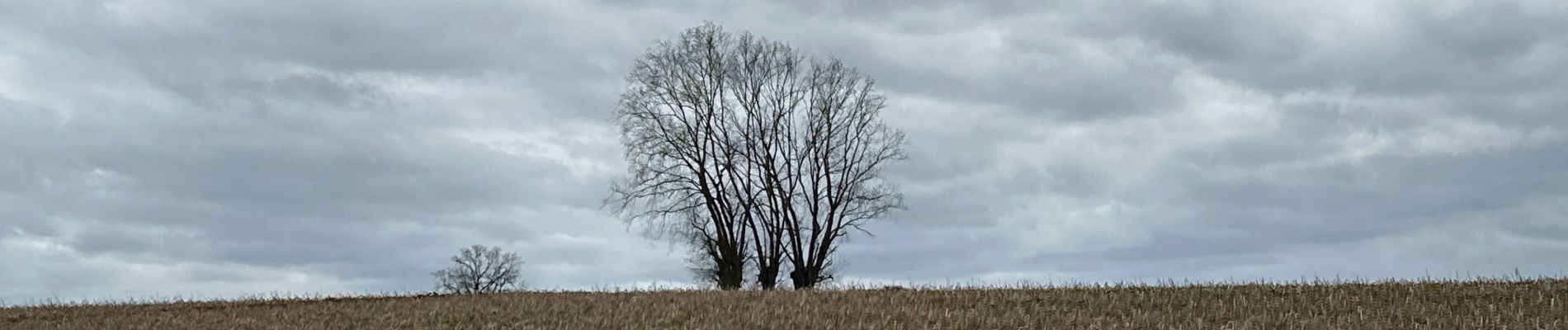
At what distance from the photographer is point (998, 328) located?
16.0 metres

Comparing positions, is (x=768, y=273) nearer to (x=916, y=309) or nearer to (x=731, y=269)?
(x=731, y=269)

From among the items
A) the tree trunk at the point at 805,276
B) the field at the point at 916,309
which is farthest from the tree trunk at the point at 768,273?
the field at the point at 916,309

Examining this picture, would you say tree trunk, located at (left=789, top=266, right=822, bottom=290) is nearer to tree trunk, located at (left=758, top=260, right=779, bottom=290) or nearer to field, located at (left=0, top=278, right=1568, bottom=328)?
tree trunk, located at (left=758, top=260, right=779, bottom=290)

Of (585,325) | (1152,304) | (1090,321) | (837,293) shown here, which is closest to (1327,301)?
(1152,304)

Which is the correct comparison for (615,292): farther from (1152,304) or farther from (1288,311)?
(1288,311)

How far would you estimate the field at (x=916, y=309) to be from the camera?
1662 cm

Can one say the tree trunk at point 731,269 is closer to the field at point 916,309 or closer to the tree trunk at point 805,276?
the tree trunk at point 805,276

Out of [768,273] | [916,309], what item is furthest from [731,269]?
[916,309]

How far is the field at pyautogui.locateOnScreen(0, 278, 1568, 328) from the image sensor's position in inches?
655

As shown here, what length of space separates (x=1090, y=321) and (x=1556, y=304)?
635cm

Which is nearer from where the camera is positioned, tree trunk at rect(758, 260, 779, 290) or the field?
the field

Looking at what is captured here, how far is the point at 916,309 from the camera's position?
60.2ft

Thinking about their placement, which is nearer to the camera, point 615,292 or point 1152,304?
point 1152,304

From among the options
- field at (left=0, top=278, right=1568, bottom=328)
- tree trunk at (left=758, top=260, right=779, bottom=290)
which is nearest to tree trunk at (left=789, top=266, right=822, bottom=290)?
tree trunk at (left=758, top=260, right=779, bottom=290)
